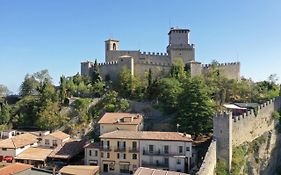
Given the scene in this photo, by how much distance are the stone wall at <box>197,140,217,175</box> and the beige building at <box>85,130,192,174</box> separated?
2528 mm

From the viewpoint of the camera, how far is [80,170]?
28.0 meters

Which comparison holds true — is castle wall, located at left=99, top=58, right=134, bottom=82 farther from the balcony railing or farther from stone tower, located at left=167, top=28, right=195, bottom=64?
the balcony railing

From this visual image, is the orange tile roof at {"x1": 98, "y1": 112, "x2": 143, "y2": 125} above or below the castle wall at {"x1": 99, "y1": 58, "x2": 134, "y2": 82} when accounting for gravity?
below

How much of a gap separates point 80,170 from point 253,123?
644 inches

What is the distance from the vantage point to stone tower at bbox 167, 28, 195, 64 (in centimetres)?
4872

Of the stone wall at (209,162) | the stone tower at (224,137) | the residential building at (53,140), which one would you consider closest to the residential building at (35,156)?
the residential building at (53,140)

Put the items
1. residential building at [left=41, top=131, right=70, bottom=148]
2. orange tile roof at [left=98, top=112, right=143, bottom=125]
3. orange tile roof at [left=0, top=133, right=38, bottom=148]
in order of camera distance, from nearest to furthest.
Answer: orange tile roof at [left=0, top=133, right=38, bottom=148]
orange tile roof at [left=98, top=112, right=143, bottom=125]
residential building at [left=41, top=131, right=70, bottom=148]

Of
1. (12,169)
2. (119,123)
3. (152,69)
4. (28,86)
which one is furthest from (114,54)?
(12,169)

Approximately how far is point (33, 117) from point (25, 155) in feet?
32.5

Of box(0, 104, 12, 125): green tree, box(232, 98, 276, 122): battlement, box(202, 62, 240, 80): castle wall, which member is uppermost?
box(202, 62, 240, 80): castle wall

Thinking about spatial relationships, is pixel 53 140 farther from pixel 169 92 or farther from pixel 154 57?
pixel 154 57

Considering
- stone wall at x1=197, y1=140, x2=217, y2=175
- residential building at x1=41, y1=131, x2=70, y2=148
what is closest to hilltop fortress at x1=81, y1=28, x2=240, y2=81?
residential building at x1=41, y1=131, x2=70, y2=148

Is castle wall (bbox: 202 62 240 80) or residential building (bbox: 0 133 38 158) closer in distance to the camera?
residential building (bbox: 0 133 38 158)

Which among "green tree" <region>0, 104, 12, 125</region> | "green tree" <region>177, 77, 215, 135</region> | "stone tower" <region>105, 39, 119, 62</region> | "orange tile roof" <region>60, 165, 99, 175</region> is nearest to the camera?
"orange tile roof" <region>60, 165, 99, 175</region>
